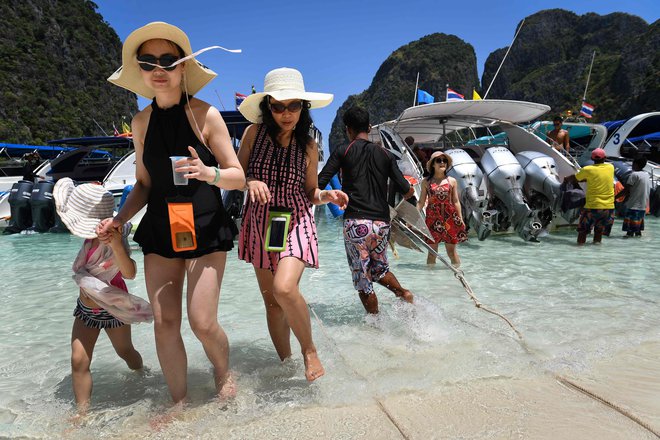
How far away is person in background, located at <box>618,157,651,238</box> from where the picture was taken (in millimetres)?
8461

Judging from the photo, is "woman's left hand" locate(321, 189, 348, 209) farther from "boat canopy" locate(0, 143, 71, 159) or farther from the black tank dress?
"boat canopy" locate(0, 143, 71, 159)

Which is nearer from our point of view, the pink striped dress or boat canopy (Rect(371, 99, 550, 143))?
the pink striped dress

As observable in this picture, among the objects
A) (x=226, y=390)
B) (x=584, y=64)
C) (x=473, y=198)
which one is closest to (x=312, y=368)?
(x=226, y=390)

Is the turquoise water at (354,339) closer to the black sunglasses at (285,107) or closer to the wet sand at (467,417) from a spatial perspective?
the wet sand at (467,417)

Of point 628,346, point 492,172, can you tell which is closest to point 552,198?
point 492,172

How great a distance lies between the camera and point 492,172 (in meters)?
8.38

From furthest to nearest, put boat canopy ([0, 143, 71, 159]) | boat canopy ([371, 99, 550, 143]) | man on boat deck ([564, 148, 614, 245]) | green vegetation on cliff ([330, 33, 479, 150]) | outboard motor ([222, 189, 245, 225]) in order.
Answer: green vegetation on cliff ([330, 33, 479, 150]), boat canopy ([0, 143, 71, 159]), outboard motor ([222, 189, 245, 225]), boat canopy ([371, 99, 550, 143]), man on boat deck ([564, 148, 614, 245])

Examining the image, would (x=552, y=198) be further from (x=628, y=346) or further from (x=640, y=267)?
(x=628, y=346)

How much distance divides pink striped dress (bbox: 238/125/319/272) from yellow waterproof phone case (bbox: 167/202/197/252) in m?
0.54

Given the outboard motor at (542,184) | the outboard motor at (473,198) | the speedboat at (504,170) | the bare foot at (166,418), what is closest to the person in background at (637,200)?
the speedboat at (504,170)

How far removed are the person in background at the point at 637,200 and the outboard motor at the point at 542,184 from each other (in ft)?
4.49

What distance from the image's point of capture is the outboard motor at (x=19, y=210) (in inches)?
465

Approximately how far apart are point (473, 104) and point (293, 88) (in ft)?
23.5

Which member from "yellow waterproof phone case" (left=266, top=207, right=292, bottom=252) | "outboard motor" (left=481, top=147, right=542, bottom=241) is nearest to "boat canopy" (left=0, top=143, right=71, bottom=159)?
"outboard motor" (left=481, top=147, right=542, bottom=241)
